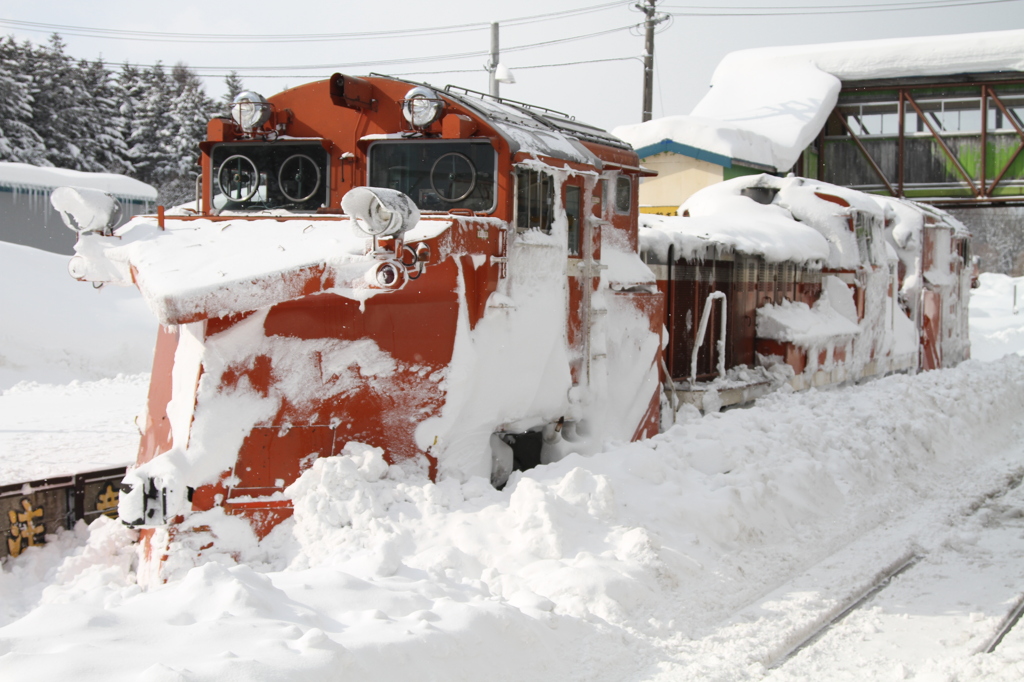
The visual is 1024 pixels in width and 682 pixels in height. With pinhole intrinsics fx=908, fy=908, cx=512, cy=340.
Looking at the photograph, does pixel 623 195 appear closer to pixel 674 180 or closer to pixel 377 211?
pixel 377 211

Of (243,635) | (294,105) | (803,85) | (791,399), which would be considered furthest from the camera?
(803,85)

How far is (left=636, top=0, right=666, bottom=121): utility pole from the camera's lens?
23844 mm

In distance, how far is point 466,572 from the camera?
4734 mm

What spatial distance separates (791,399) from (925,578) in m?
4.32

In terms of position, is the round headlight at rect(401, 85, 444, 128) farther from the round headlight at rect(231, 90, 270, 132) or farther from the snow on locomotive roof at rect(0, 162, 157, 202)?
the snow on locomotive roof at rect(0, 162, 157, 202)

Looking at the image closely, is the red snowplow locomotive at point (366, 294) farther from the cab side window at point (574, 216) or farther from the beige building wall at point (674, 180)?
the beige building wall at point (674, 180)

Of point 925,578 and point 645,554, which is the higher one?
point 645,554

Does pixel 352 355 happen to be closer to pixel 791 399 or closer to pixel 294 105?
pixel 294 105

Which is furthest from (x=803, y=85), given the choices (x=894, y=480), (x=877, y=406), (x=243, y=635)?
(x=243, y=635)

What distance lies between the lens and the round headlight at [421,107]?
5906 millimetres

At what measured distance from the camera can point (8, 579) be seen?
5.31 metres

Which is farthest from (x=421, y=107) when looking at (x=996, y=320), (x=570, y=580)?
(x=996, y=320)

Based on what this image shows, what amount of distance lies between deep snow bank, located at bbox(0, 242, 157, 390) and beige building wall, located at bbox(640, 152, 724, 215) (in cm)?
1031

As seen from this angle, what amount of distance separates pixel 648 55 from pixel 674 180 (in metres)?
6.19
